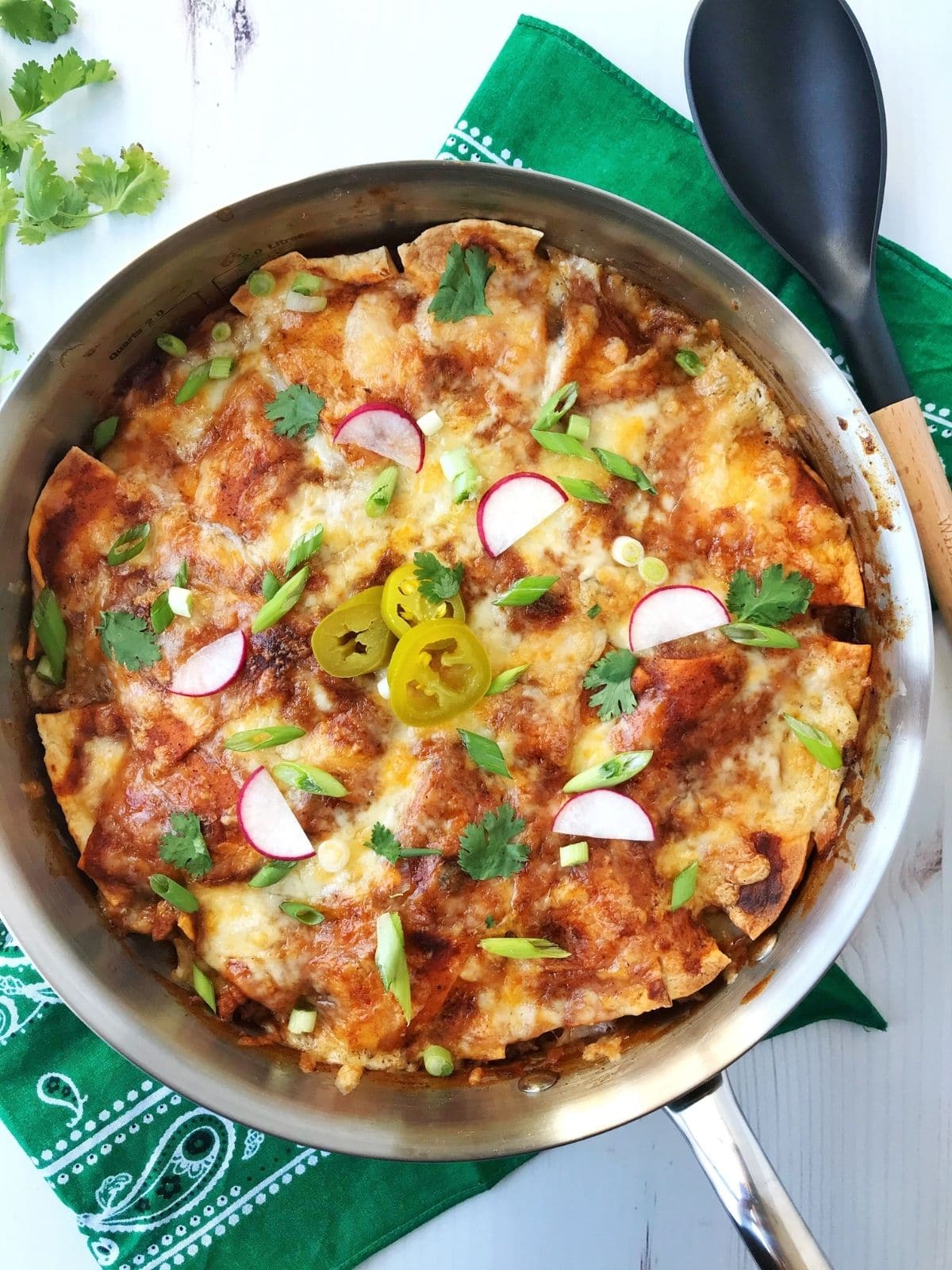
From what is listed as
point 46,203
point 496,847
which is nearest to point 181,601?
point 496,847

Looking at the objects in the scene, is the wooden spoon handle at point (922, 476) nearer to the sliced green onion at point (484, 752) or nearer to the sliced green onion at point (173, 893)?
Answer: the sliced green onion at point (484, 752)

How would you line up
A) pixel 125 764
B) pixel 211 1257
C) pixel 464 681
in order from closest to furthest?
1. pixel 464 681
2. pixel 125 764
3. pixel 211 1257

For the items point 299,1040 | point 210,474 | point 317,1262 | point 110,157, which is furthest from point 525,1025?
point 110,157

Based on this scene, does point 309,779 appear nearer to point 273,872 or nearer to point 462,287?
point 273,872

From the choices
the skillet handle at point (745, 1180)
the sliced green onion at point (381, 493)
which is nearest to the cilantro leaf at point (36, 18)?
the sliced green onion at point (381, 493)

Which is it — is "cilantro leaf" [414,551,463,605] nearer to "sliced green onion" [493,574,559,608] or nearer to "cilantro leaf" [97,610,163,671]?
"sliced green onion" [493,574,559,608]

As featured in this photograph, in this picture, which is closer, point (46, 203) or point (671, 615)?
point (671, 615)

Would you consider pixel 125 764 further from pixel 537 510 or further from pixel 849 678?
pixel 849 678
